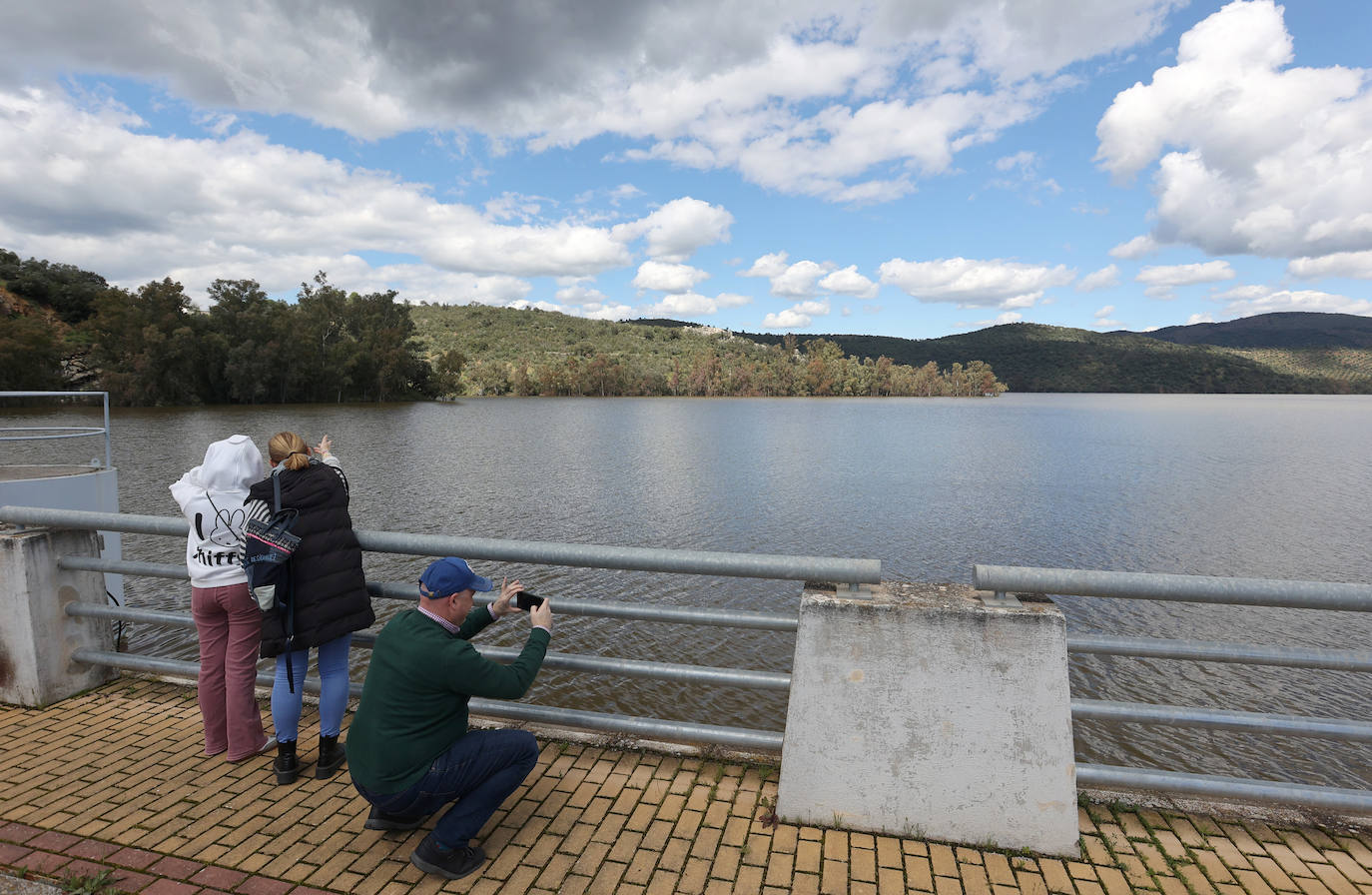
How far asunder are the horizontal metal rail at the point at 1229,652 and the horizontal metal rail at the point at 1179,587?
0.70 ft

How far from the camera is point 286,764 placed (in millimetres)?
4070

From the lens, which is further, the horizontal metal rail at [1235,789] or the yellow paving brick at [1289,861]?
the horizontal metal rail at [1235,789]

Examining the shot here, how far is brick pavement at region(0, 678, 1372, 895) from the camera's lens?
3221mm

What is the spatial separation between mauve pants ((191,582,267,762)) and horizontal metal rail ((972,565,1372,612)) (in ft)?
13.8

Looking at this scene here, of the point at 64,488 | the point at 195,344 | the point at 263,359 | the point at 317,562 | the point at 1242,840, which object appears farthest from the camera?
the point at 263,359

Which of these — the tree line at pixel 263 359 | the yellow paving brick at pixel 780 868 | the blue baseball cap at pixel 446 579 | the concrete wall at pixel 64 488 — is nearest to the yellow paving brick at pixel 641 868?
the yellow paving brick at pixel 780 868

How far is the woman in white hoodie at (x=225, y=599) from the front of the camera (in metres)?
4.20

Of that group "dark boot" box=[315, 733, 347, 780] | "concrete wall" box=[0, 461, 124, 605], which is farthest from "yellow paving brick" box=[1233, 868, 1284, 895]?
"concrete wall" box=[0, 461, 124, 605]

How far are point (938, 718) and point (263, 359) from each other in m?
92.8

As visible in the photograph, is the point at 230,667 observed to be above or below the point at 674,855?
above

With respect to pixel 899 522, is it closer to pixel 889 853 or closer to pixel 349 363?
pixel 889 853

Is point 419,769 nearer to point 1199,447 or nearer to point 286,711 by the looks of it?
point 286,711

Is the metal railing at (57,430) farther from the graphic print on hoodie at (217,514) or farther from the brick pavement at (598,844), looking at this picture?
the brick pavement at (598,844)

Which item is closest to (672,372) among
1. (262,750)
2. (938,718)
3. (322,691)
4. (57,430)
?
(57,430)
